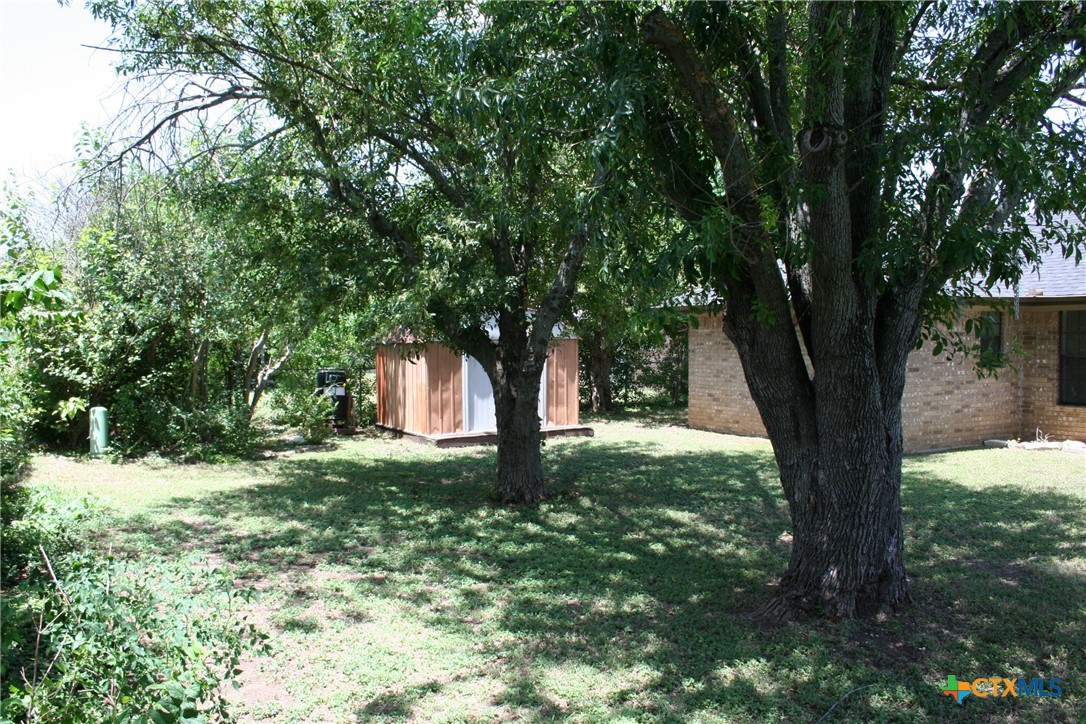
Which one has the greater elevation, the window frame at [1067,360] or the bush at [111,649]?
the window frame at [1067,360]

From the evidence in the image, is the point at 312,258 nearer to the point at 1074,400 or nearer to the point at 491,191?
the point at 491,191

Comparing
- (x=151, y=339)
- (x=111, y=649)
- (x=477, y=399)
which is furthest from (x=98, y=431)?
(x=111, y=649)

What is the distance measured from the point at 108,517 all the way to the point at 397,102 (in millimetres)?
5580

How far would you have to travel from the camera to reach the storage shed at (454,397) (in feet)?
50.2

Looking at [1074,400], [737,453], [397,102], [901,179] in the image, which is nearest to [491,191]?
[397,102]

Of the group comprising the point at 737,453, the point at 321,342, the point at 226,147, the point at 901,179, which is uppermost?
the point at 226,147

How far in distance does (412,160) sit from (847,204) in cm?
612

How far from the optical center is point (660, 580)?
6590mm

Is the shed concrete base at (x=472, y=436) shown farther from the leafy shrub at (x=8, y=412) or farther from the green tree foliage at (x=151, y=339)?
the leafy shrub at (x=8, y=412)

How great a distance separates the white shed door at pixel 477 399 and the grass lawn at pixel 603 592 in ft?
12.3

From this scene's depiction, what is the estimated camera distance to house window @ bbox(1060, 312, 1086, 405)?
44.9 feet

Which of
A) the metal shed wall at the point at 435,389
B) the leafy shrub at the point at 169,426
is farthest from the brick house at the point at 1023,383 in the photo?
the leafy shrub at the point at 169,426

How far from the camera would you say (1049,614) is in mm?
5512

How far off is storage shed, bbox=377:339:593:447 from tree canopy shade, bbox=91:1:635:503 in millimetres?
4969
